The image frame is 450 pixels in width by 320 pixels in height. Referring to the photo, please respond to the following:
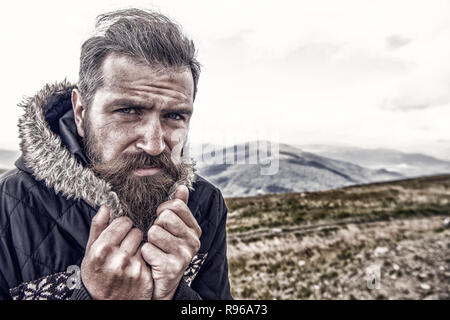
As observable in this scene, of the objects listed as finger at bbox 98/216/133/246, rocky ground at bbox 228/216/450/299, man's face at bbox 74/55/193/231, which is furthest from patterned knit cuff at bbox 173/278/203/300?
rocky ground at bbox 228/216/450/299

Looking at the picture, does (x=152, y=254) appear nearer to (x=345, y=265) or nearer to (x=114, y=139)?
(x=114, y=139)

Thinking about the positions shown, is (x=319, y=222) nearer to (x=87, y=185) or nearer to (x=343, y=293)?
(x=343, y=293)

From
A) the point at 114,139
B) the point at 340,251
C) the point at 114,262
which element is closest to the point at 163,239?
the point at 114,262

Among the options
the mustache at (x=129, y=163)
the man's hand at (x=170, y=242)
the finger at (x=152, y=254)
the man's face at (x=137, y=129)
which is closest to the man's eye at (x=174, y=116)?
the man's face at (x=137, y=129)

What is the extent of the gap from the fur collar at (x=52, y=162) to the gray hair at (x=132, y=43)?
0.96 ft

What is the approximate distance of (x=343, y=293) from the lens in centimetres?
540

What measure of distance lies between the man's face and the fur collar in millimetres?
83

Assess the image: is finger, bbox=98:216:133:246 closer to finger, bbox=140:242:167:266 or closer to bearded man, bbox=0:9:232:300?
bearded man, bbox=0:9:232:300

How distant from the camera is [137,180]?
6.18 feet

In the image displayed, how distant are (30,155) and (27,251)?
0.60 metres

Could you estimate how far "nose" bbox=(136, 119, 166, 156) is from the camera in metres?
1.76

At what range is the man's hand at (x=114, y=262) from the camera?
1.47 m

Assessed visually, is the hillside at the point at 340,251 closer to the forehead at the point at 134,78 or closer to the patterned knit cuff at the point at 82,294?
the patterned knit cuff at the point at 82,294

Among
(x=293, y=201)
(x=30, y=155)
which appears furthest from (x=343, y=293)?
(x=293, y=201)
